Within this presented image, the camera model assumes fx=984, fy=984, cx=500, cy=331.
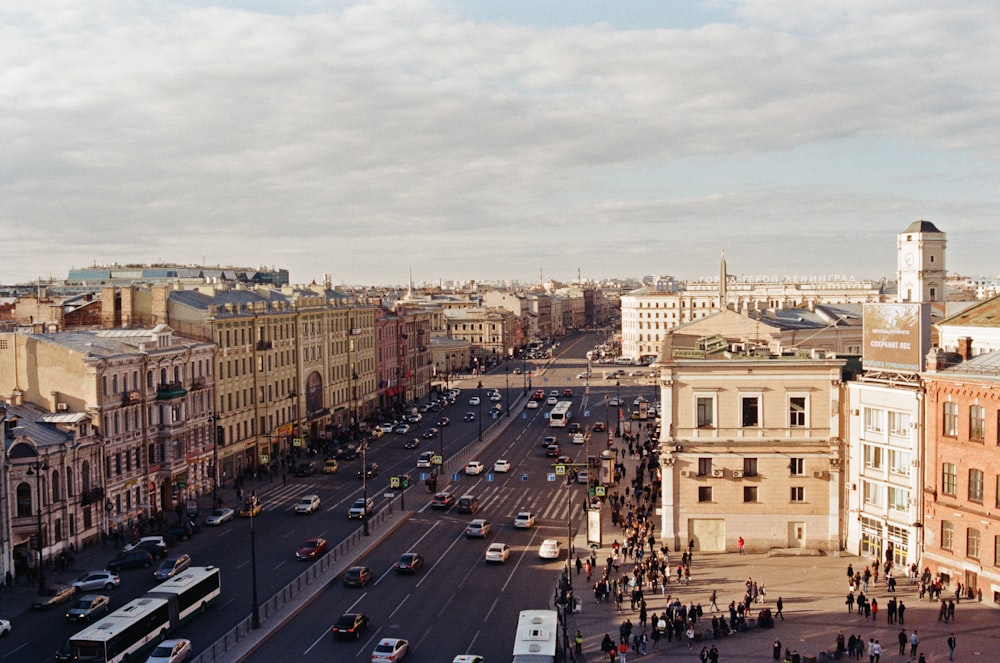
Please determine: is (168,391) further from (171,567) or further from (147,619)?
(147,619)

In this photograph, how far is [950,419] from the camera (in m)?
48.0

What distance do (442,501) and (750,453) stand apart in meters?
23.8

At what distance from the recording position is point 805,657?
3897 centimetres

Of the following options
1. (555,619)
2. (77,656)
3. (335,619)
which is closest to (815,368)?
(555,619)

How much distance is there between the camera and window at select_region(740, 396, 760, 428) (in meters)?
55.5

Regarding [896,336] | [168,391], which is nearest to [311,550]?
[168,391]

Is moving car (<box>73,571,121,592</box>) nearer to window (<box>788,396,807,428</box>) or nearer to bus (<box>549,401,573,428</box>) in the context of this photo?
window (<box>788,396,807,428</box>)

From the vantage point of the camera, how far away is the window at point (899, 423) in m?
50.8

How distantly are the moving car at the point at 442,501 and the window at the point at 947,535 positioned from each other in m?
33.5

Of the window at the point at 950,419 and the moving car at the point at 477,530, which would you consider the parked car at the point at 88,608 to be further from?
the window at the point at 950,419

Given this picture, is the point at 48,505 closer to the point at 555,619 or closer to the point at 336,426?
the point at 555,619

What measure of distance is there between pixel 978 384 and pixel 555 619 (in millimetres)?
23040

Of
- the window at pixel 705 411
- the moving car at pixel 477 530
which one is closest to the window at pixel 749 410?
the window at pixel 705 411

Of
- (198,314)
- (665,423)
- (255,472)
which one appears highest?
(198,314)
